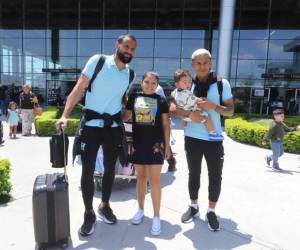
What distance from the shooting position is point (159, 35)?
20.8 meters

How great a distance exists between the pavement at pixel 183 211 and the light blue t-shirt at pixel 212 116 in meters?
0.99

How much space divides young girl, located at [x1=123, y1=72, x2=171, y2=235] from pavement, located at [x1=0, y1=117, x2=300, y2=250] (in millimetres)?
334

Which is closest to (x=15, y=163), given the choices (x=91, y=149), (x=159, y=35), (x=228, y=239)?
(x=91, y=149)

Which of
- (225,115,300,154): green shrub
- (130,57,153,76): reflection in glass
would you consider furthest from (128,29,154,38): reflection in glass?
(225,115,300,154): green shrub

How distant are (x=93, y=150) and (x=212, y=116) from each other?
48.3 inches

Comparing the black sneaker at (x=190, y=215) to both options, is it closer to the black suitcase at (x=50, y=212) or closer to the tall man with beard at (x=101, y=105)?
the tall man with beard at (x=101, y=105)

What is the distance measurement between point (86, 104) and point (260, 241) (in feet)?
7.06

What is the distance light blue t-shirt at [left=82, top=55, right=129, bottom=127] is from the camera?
2.87 m

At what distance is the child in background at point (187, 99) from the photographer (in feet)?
9.59

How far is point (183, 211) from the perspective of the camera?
369 centimetres

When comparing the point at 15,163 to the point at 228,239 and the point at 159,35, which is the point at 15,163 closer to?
the point at 228,239

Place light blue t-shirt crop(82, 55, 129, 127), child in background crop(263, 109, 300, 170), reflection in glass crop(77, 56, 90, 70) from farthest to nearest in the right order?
reflection in glass crop(77, 56, 90, 70), child in background crop(263, 109, 300, 170), light blue t-shirt crop(82, 55, 129, 127)

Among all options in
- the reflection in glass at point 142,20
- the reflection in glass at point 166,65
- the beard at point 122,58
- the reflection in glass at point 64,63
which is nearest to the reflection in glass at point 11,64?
the reflection in glass at point 64,63

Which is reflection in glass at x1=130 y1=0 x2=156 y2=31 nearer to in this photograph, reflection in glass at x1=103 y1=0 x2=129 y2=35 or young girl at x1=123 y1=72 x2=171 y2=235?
reflection in glass at x1=103 y1=0 x2=129 y2=35
